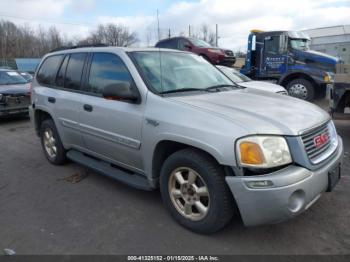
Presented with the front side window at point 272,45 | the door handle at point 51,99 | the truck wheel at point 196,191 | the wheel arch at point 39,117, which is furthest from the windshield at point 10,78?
the front side window at point 272,45

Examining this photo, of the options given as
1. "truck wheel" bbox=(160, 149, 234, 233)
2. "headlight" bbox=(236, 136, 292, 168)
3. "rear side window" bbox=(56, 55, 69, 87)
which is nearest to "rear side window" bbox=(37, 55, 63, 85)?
"rear side window" bbox=(56, 55, 69, 87)

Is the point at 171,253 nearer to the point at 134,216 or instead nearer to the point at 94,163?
the point at 134,216

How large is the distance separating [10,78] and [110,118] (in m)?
8.06

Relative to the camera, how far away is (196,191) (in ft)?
10.0

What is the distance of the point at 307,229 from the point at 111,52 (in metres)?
2.92

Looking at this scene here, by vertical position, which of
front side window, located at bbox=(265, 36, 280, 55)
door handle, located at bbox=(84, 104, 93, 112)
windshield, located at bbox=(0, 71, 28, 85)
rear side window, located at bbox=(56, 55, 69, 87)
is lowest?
door handle, located at bbox=(84, 104, 93, 112)

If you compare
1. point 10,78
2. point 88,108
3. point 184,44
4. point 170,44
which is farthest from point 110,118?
point 170,44

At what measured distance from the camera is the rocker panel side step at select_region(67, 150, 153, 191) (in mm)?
3619

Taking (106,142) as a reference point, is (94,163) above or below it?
below

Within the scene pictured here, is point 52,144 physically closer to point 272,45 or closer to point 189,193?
point 189,193

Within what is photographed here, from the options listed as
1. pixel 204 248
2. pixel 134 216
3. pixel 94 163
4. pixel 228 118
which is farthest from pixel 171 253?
pixel 94 163

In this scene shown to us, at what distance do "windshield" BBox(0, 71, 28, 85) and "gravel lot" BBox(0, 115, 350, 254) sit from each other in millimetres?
6413

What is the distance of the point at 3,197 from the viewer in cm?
420

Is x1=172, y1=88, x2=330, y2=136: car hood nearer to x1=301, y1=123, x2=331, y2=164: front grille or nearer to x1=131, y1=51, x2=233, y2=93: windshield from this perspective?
x1=301, y1=123, x2=331, y2=164: front grille
